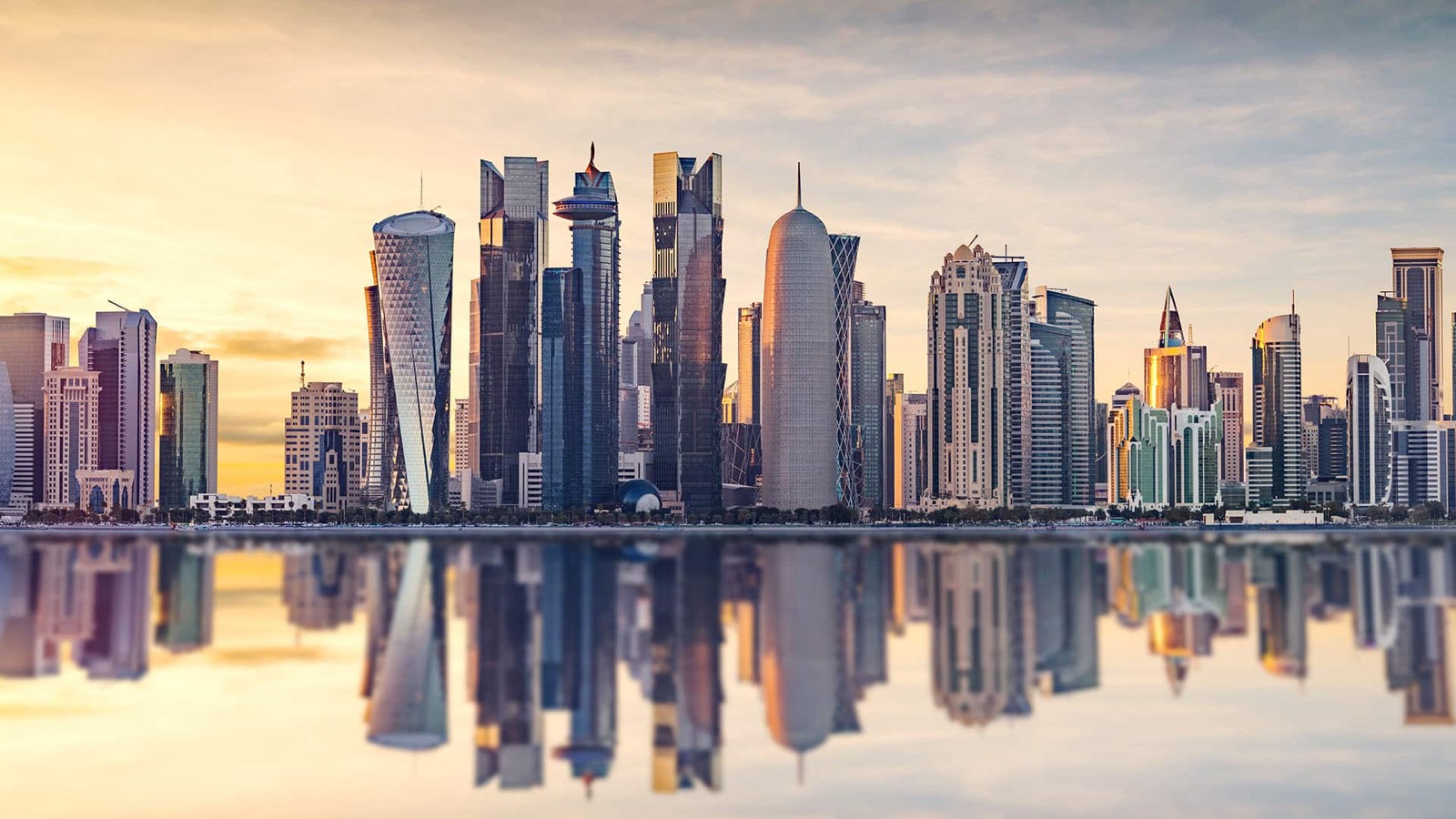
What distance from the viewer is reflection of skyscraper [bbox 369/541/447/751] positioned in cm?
6725

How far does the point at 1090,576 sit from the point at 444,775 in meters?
112

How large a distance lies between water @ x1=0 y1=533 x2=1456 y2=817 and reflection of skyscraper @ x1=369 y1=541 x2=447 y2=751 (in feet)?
0.88

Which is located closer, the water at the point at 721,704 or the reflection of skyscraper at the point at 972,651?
the water at the point at 721,704

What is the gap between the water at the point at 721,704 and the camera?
189ft

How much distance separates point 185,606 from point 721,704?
65.3 metres

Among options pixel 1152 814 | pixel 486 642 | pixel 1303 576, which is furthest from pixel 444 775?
pixel 1303 576

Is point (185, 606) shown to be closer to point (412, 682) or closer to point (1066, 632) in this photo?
point (412, 682)

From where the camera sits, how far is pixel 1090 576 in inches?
6403

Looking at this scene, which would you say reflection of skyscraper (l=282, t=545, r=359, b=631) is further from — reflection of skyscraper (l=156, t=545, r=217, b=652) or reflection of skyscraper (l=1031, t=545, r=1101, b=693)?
reflection of skyscraper (l=1031, t=545, r=1101, b=693)

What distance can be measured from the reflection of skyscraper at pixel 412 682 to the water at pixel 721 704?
0.27 metres

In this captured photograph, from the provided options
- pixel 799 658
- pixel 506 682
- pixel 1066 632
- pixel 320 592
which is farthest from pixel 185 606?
pixel 1066 632

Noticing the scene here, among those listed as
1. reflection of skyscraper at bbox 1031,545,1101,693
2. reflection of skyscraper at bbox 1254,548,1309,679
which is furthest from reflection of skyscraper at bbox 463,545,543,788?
reflection of skyscraper at bbox 1254,548,1309,679

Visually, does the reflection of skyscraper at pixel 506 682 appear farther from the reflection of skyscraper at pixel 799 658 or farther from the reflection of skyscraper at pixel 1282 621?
the reflection of skyscraper at pixel 1282 621

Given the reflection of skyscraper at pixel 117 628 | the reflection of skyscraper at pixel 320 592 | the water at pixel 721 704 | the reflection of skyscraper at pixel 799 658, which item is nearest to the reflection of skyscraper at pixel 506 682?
the water at pixel 721 704
